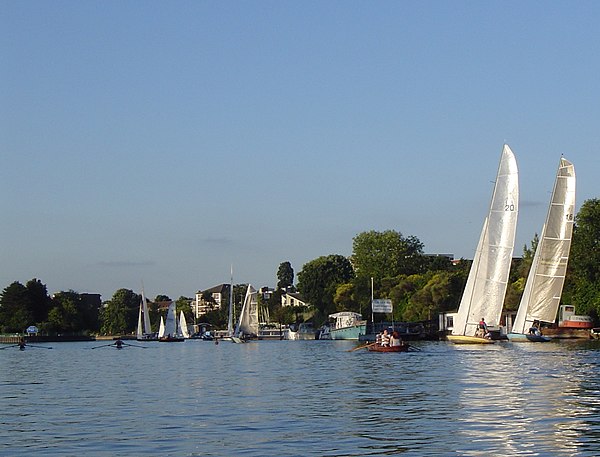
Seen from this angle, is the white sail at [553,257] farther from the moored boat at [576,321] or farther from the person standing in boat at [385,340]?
the person standing in boat at [385,340]

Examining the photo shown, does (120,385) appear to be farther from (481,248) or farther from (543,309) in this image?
(543,309)

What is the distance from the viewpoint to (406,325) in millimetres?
138125

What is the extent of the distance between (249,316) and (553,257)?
5978 centimetres

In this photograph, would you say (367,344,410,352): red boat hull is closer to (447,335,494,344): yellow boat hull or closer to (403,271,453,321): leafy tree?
(447,335,494,344): yellow boat hull

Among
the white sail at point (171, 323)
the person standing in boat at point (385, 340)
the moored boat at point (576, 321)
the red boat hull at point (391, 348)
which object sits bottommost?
the red boat hull at point (391, 348)

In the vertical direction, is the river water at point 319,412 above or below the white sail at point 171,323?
below

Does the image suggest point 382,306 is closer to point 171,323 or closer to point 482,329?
point 171,323

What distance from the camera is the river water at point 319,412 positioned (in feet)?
84.1

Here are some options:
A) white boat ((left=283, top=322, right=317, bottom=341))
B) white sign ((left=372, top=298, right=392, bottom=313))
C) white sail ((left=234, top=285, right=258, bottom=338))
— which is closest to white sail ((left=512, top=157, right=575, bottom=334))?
white sign ((left=372, top=298, right=392, bottom=313))

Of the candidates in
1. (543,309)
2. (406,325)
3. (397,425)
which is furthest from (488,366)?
(406,325)

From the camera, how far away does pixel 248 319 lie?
14888 centimetres

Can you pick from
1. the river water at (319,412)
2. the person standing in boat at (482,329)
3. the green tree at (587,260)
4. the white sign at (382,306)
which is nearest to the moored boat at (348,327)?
the white sign at (382,306)

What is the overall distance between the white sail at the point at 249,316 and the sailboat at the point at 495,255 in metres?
60.5

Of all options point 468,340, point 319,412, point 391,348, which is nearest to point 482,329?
point 468,340
